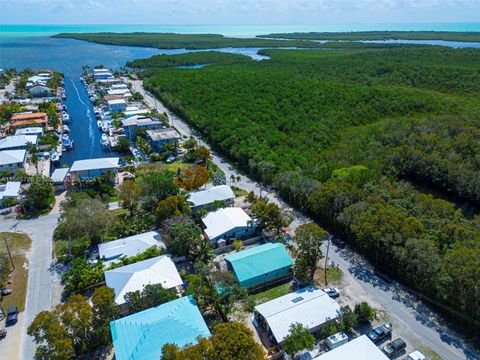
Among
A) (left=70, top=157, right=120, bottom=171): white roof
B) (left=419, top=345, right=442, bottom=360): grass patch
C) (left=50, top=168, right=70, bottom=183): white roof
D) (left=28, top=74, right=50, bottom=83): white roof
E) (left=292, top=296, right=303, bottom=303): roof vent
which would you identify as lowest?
(left=419, top=345, right=442, bottom=360): grass patch

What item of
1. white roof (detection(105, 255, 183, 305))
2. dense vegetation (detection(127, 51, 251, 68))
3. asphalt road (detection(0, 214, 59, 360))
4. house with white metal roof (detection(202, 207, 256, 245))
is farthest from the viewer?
dense vegetation (detection(127, 51, 251, 68))

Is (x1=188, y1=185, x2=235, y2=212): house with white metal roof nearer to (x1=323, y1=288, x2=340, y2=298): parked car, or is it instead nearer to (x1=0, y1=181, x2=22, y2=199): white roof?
(x1=323, y1=288, x2=340, y2=298): parked car

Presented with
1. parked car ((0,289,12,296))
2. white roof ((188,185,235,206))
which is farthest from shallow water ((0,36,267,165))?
parked car ((0,289,12,296))

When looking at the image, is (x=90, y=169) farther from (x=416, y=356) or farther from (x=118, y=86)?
(x=118, y=86)

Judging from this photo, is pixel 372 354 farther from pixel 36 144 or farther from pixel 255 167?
pixel 36 144

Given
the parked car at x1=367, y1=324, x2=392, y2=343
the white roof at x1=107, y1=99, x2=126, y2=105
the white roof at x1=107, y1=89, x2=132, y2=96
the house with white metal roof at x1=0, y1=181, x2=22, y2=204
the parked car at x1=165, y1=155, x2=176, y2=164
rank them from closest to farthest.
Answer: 1. the parked car at x1=367, y1=324, x2=392, y2=343
2. the house with white metal roof at x1=0, y1=181, x2=22, y2=204
3. the parked car at x1=165, y1=155, x2=176, y2=164
4. the white roof at x1=107, y1=99, x2=126, y2=105
5. the white roof at x1=107, y1=89, x2=132, y2=96

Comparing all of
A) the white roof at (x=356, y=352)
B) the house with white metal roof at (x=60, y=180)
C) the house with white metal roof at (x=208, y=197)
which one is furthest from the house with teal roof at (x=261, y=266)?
the house with white metal roof at (x=60, y=180)

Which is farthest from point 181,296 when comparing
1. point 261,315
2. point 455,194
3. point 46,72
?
point 46,72
